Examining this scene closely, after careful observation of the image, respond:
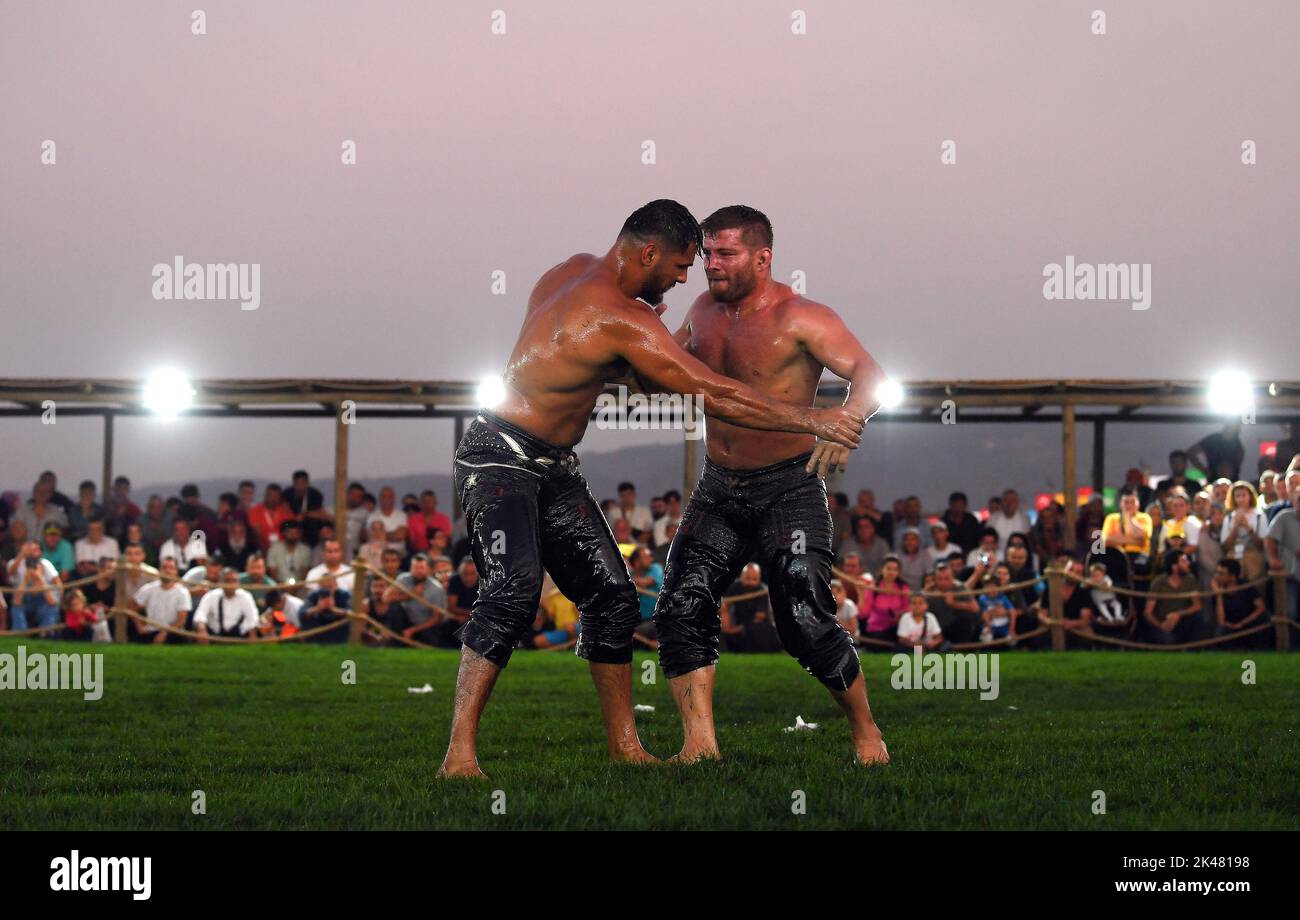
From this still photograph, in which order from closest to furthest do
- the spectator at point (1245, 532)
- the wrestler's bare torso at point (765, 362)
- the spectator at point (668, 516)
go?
1. the wrestler's bare torso at point (765, 362)
2. the spectator at point (1245, 532)
3. the spectator at point (668, 516)

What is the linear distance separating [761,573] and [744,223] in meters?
8.95

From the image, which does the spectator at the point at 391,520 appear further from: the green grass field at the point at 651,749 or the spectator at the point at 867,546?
the green grass field at the point at 651,749

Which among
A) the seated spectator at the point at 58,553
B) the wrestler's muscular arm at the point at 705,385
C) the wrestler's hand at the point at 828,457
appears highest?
the wrestler's muscular arm at the point at 705,385

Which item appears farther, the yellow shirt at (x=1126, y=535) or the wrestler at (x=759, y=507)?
the yellow shirt at (x=1126, y=535)

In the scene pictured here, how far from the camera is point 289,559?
16.5 metres

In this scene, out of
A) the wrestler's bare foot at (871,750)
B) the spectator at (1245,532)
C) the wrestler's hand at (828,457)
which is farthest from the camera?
the spectator at (1245,532)

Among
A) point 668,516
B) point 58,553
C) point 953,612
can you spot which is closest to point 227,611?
point 58,553

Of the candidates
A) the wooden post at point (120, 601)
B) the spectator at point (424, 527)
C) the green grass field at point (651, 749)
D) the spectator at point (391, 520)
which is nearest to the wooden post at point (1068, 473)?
the green grass field at point (651, 749)

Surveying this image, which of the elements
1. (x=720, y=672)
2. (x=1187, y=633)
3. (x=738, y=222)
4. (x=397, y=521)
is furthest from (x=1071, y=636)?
(x=738, y=222)

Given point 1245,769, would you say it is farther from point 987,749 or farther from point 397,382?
point 397,382

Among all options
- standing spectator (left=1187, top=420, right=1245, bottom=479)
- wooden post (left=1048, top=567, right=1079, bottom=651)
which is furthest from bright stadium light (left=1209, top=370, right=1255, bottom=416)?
wooden post (left=1048, top=567, right=1079, bottom=651)

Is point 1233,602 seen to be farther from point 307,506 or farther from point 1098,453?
point 307,506

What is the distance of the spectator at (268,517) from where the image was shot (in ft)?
55.7
